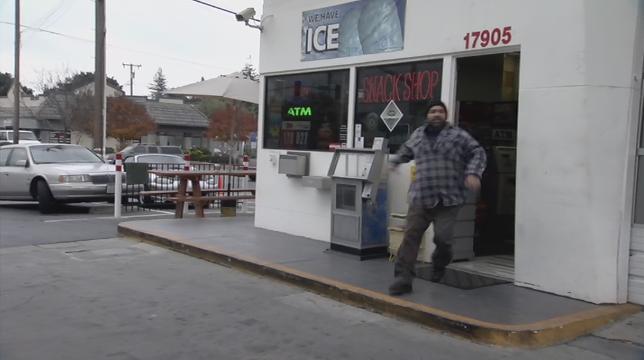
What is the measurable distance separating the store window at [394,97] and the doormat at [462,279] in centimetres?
173

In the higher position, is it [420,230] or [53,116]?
[53,116]

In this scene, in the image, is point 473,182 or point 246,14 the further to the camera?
point 246,14

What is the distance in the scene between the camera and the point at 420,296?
5.88 meters

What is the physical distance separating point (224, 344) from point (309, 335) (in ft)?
2.30

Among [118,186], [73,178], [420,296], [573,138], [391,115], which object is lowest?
[420,296]

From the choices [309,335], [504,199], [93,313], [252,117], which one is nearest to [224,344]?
[309,335]

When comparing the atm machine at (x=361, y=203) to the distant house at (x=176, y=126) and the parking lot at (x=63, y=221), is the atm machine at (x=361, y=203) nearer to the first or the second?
the parking lot at (x=63, y=221)

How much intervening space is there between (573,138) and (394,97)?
257 centimetres

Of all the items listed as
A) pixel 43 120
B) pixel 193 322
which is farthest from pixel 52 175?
pixel 43 120

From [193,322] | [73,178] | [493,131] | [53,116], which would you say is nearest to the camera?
[193,322]

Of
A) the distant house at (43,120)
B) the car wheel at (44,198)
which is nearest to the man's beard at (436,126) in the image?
the car wheel at (44,198)

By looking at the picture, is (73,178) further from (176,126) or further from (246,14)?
(176,126)

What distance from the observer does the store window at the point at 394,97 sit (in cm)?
746

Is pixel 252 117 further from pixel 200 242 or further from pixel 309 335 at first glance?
pixel 309 335
